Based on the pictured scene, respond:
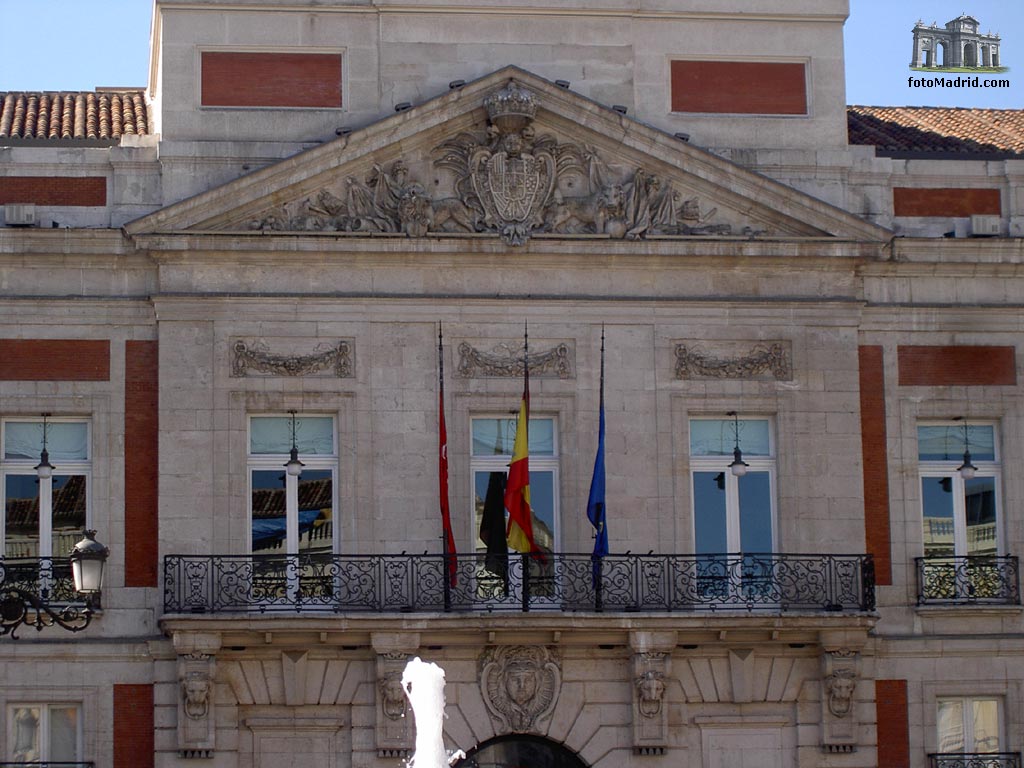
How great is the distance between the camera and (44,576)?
23.7 metres

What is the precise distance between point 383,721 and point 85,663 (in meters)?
3.04

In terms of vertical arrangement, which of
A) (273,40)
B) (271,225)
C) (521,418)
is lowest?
(521,418)

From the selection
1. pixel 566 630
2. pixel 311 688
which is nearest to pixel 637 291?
pixel 566 630

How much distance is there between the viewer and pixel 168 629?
22.9 meters

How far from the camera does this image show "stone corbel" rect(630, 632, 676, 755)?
23.4m

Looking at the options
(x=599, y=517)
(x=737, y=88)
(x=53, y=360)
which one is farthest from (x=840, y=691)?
(x=53, y=360)

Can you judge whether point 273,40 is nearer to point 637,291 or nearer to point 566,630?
point 637,291

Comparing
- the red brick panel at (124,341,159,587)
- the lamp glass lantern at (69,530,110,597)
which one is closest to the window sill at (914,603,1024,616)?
the red brick panel at (124,341,159,587)

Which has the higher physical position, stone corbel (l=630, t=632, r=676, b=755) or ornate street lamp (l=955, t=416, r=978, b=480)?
ornate street lamp (l=955, t=416, r=978, b=480)

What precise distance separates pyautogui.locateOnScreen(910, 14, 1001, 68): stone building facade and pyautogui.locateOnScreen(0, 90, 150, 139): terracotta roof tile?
10.8m

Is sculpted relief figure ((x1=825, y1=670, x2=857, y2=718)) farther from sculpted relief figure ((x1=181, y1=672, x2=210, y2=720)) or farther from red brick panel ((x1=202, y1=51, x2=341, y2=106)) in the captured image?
red brick panel ((x1=202, y1=51, x2=341, y2=106))

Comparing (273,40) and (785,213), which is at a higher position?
(273,40)

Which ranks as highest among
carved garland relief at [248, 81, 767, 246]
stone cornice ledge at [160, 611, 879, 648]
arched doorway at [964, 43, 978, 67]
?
arched doorway at [964, 43, 978, 67]

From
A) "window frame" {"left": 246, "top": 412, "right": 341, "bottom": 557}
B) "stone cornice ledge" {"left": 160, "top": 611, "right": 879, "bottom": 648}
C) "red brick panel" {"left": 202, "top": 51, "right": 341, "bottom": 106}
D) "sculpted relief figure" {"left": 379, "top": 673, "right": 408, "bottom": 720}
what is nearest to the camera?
"stone cornice ledge" {"left": 160, "top": 611, "right": 879, "bottom": 648}
